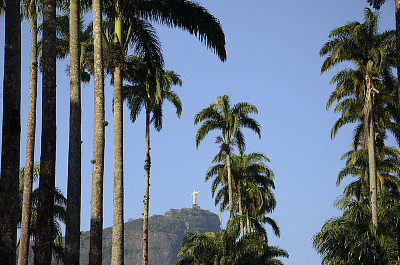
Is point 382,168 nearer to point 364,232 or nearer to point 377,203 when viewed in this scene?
point 377,203

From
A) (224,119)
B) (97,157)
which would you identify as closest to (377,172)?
(224,119)

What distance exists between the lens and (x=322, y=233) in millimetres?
25266

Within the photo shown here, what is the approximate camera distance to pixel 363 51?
3544 cm

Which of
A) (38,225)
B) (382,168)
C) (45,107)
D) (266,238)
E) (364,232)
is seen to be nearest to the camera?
(38,225)

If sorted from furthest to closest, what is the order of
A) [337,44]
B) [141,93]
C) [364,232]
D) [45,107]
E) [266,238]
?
[266,238] < [141,93] < [337,44] < [364,232] < [45,107]

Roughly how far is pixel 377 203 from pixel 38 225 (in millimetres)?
19566

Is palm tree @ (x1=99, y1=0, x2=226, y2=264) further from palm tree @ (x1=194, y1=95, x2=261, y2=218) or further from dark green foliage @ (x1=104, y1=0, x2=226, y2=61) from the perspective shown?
palm tree @ (x1=194, y1=95, x2=261, y2=218)

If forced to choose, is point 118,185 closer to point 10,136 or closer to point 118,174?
point 118,174

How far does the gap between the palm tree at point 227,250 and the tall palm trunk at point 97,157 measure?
50.7 ft

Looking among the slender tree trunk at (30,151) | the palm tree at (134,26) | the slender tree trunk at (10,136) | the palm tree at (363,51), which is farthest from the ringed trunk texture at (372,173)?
the slender tree trunk at (10,136)

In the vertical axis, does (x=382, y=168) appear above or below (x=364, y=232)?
above

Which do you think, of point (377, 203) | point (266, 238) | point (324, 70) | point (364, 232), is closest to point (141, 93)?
point (324, 70)

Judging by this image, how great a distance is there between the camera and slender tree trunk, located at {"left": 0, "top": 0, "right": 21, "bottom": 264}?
12.5 m

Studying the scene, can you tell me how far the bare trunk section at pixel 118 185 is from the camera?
21.9 metres
